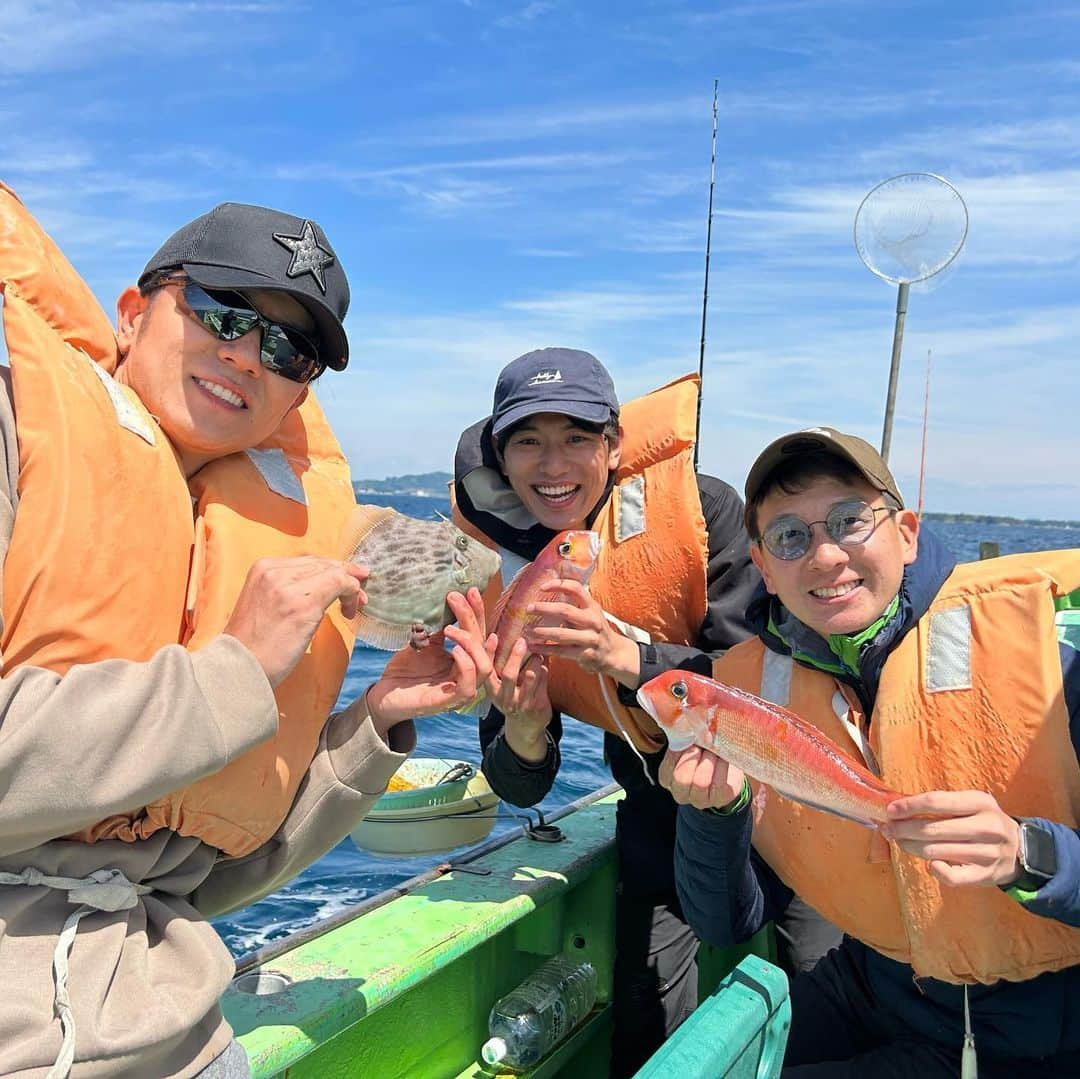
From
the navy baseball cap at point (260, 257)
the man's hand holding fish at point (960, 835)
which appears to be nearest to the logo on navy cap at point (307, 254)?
the navy baseball cap at point (260, 257)

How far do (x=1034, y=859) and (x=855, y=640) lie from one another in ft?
2.60

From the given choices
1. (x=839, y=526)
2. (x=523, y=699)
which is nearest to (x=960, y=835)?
(x=839, y=526)

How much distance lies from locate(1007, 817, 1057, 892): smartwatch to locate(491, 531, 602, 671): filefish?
144 cm

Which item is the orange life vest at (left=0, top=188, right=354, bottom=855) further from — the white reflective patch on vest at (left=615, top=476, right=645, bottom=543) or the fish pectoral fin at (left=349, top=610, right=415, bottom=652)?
the white reflective patch on vest at (left=615, top=476, right=645, bottom=543)

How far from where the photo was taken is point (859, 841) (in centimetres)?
294

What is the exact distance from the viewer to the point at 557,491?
3.82 metres

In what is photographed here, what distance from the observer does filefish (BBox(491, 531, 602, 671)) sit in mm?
3148

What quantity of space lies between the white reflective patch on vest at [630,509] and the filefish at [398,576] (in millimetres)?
1113

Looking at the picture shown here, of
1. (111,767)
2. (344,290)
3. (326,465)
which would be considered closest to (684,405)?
(326,465)

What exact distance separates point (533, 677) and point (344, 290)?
146 centimetres

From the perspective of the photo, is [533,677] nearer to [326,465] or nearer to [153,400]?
[326,465]

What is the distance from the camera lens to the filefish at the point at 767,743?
2.42 m

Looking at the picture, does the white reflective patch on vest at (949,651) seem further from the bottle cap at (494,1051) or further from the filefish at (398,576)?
the bottle cap at (494,1051)

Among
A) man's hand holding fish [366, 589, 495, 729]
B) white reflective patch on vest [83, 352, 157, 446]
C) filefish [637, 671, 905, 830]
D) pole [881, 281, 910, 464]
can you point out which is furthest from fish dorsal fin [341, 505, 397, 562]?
pole [881, 281, 910, 464]
